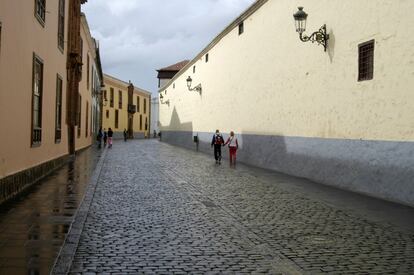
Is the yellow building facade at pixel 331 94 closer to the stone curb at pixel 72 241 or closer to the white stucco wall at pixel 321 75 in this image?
the white stucco wall at pixel 321 75

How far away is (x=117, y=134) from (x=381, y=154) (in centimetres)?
5176

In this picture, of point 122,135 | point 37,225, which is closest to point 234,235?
point 37,225

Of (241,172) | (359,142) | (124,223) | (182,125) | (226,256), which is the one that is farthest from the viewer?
(182,125)

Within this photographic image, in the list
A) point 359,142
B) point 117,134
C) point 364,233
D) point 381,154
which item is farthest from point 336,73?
point 117,134

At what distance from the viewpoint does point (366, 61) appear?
10.7 m

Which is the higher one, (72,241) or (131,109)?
(131,109)

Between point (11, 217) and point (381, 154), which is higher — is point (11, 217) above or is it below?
below

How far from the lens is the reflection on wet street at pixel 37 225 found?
4879 mm

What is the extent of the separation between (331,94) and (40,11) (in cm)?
744

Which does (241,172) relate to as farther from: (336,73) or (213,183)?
(336,73)

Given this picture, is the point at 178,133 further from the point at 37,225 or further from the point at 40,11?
the point at 37,225

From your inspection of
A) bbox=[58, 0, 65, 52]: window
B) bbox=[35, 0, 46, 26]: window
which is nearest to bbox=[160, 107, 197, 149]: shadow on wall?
bbox=[58, 0, 65, 52]: window

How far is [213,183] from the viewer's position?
1241 centimetres

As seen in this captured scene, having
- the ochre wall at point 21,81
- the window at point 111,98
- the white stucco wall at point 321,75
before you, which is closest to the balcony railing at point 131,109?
the window at point 111,98
